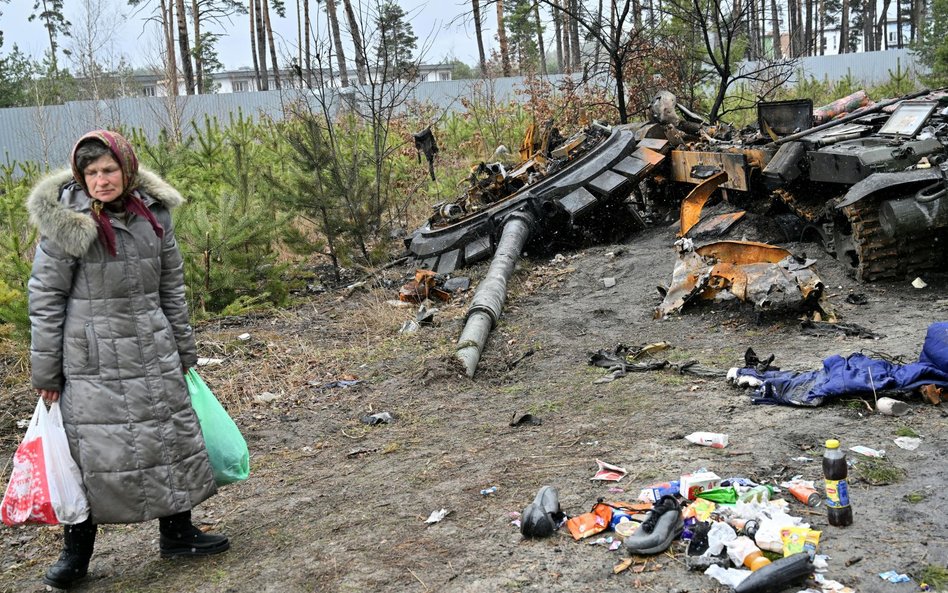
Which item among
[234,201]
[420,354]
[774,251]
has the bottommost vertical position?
[420,354]

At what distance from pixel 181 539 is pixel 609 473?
2002 mm

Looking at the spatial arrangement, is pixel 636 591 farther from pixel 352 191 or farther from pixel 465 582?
pixel 352 191

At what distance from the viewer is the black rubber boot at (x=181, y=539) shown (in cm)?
413

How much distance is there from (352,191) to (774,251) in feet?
20.8

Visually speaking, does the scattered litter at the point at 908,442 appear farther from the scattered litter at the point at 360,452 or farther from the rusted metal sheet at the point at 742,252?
the rusted metal sheet at the point at 742,252

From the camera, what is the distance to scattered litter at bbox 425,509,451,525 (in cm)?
432

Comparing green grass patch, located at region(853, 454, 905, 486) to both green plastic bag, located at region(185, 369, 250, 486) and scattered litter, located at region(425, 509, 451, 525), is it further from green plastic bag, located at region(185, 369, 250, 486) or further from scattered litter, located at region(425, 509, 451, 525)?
green plastic bag, located at region(185, 369, 250, 486)

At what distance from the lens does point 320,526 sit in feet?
14.9

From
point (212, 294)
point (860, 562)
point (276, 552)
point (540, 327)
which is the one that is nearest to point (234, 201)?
point (212, 294)

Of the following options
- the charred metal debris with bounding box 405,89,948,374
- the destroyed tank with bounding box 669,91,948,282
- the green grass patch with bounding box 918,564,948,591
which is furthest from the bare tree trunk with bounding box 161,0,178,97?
the green grass patch with bounding box 918,564,948,591

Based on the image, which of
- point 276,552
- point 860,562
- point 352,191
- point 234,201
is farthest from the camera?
point 352,191

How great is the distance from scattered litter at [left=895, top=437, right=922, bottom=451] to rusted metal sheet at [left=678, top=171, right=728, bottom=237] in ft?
22.2

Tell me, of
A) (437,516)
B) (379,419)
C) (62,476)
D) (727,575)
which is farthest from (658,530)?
(379,419)

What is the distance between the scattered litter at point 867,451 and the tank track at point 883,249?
412 cm
